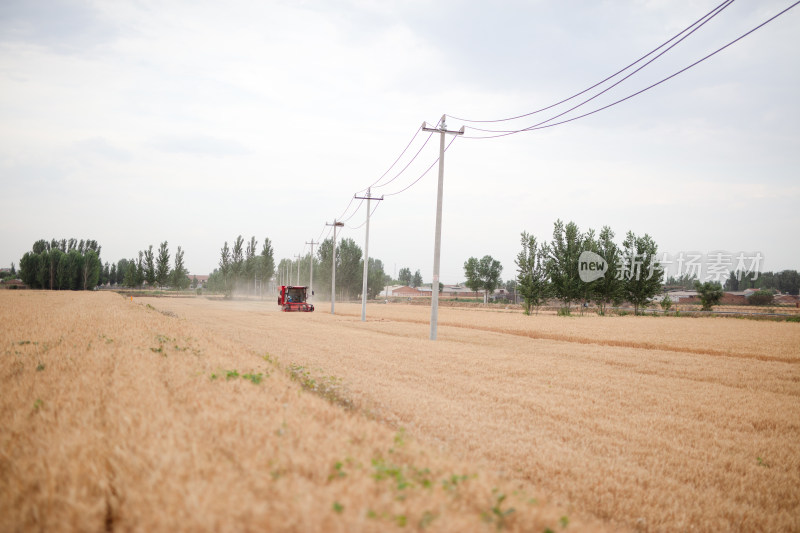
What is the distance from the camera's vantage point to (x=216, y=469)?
3105 millimetres

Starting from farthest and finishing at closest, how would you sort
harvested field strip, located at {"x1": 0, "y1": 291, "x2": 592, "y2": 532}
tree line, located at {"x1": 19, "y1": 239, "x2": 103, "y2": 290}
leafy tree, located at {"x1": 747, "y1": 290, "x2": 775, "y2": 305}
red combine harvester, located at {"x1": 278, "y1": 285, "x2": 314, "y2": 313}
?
tree line, located at {"x1": 19, "y1": 239, "x2": 103, "y2": 290} < leafy tree, located at {"x1": 747, "y1": 290, "x2": 775, "y2": 305} < red combine harvester, located at {"x1": 278, "y1": 285, "x2": 314, "y2": 313} < harvested field strip, located at {"x1": 0, "y1": 291, "x2": 592, "y2": 532}

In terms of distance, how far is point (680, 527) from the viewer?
17.0ft

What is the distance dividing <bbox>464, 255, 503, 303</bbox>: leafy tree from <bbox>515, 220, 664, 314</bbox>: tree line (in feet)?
213

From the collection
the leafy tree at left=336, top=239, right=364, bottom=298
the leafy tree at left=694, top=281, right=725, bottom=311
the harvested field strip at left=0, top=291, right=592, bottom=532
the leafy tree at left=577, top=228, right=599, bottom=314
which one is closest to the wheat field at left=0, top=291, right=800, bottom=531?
the harvested field strip at left=0, top=291, right=592, bottom=532

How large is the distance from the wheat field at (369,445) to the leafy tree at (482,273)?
377 feet

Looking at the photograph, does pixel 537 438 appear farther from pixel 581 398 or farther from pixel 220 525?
pixel 220 525

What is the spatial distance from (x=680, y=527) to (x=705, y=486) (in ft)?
4.96

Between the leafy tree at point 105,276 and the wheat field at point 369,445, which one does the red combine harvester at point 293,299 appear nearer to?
the wheat field at point 369,445

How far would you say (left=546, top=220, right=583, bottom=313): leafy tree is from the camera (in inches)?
2402

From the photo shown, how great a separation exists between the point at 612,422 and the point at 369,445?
22.0 ft

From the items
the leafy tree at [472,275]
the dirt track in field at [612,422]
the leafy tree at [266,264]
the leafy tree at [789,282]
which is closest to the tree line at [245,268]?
the leafy tree at [266,264]

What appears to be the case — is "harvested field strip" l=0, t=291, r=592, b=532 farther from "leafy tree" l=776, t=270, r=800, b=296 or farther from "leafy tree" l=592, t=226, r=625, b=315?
"leafy tree" l=776, t=270, r=800, b=296

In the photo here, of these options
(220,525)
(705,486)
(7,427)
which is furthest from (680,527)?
(7,427)

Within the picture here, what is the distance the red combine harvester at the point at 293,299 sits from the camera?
5016 centimetres
